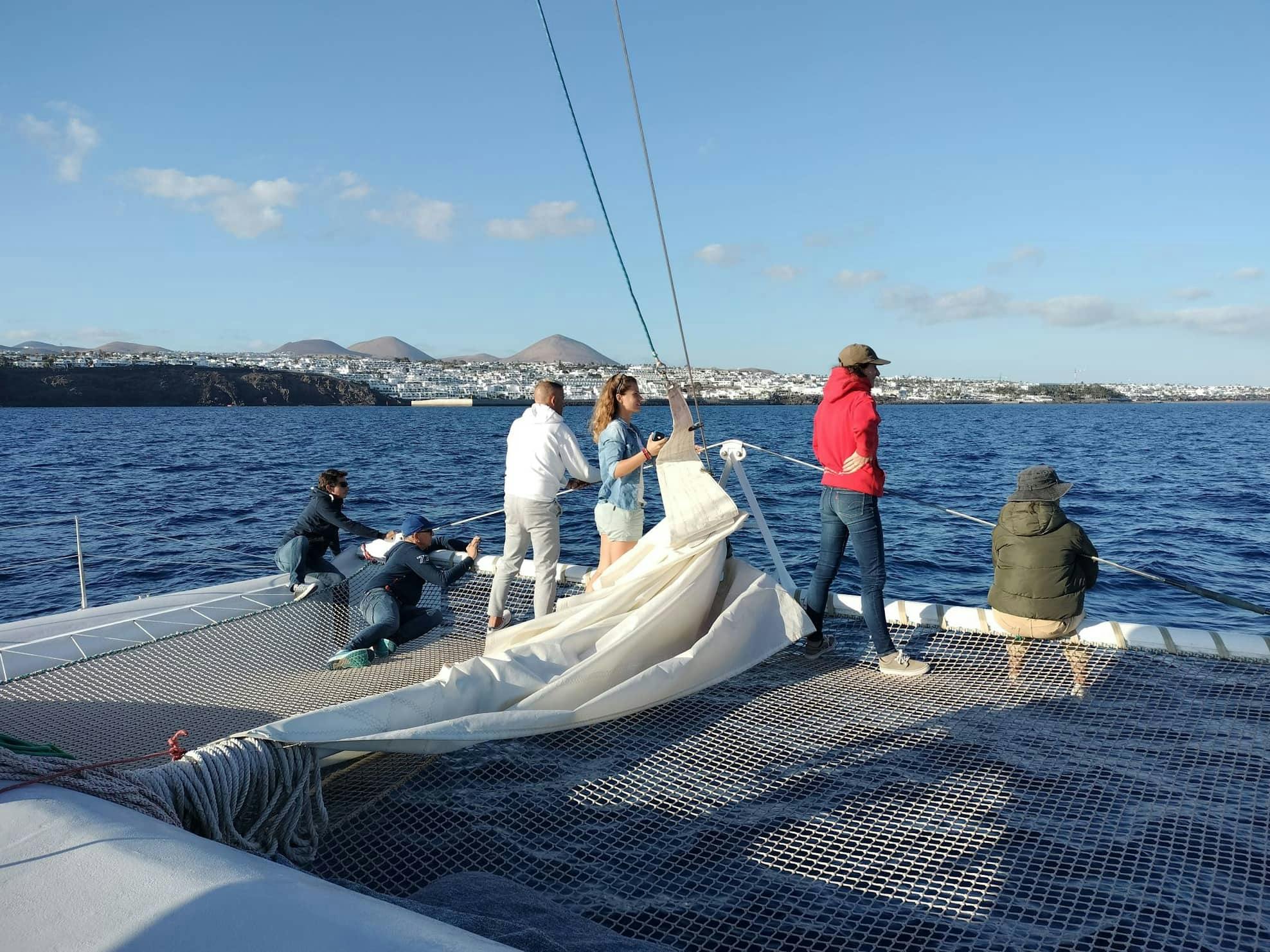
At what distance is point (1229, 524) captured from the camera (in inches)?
679

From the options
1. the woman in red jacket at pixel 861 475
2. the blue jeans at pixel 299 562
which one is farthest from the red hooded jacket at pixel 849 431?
the blue jeans at pixel 299 562

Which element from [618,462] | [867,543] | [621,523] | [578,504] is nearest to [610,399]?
[618,462]

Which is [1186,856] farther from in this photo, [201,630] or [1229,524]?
[1229,524]

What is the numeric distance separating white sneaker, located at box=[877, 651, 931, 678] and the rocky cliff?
11603cm

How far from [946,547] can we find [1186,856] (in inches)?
483

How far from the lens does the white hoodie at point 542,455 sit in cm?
509

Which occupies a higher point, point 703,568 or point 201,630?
point 703,568

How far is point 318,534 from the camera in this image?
245 inches

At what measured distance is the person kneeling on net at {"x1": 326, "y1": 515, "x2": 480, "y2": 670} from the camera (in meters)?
4.97

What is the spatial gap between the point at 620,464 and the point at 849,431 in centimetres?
138

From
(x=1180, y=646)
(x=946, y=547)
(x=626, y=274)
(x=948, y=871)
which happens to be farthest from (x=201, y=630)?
(x=946, y=547)

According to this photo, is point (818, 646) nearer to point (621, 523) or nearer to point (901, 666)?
point (901, 666)

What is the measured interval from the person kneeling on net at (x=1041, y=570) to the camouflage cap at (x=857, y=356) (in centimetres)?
101

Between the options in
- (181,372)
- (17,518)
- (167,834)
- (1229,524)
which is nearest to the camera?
(167,834)
